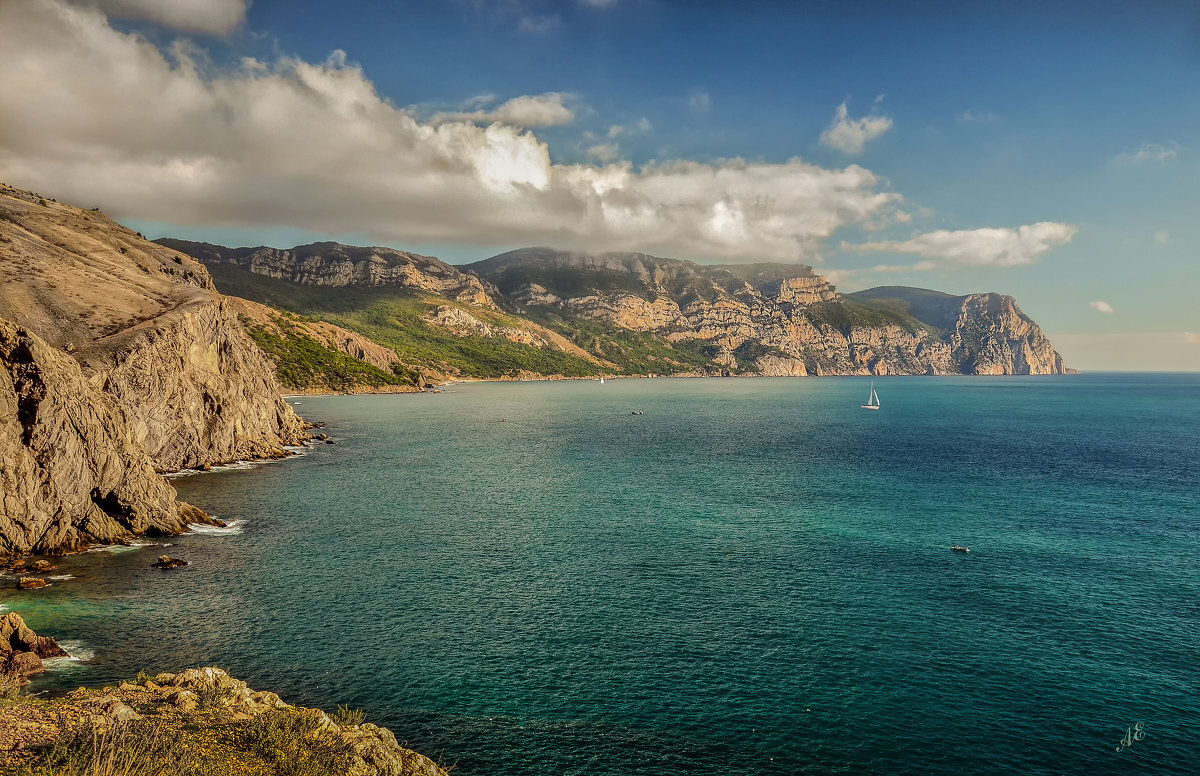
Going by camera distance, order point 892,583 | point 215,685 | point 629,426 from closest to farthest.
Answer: point 215,685, point 892,583, point 629,426

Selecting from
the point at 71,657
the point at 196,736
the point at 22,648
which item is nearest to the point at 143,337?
the point at 22,648

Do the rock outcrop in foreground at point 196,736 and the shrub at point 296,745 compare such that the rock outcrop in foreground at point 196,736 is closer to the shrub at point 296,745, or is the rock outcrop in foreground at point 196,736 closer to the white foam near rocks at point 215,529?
the shrub at point 296,745

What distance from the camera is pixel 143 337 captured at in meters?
78.5

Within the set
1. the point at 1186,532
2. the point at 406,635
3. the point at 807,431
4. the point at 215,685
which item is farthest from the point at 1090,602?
the point at 807,431

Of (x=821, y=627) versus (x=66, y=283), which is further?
(x=66, y=283)

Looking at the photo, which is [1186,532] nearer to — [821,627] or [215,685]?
[821,627]

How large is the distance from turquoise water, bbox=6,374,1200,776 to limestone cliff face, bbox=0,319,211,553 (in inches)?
178

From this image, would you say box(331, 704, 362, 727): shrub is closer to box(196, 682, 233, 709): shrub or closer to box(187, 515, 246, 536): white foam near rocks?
box(196, 682, 233, 709): shrub

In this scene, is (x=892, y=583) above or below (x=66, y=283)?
below

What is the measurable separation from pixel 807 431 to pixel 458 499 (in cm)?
9476

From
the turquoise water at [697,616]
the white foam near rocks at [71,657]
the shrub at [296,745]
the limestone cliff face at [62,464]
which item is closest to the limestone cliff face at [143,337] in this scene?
the limestone cliff face at [62,464]

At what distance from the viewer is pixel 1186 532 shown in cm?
5962

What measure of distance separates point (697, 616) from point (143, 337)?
7744 centimetres

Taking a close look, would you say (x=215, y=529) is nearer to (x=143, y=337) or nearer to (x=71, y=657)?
(x=71, y=657)
